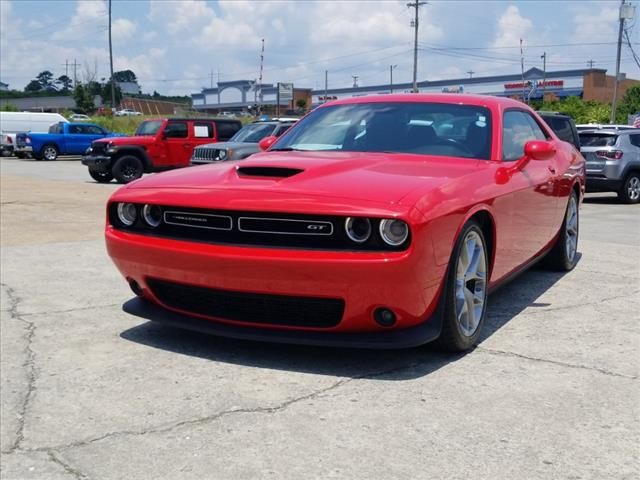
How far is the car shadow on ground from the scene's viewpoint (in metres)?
3.78

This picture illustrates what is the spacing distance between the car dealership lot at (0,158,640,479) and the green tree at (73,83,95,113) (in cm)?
8494

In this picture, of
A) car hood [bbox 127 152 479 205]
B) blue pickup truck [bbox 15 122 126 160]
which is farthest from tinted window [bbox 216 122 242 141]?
car hood [bbox 127 152 479 205]

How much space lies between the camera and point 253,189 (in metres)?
3.76

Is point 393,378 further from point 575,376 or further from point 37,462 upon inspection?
point 37,462

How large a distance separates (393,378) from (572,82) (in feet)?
237

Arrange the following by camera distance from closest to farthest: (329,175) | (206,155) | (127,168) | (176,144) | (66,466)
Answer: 1. (66,466)
2. (329,175)
3. (206,155)
4. (127,168)
5. (176,144)

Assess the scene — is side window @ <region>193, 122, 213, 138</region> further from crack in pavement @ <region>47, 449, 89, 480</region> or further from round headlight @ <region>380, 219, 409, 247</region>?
crack in pavement @ <region>47, 449, 89, 480</region>

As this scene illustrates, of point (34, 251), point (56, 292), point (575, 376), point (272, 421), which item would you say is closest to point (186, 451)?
point (272, 421)

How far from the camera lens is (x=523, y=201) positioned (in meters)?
4.90

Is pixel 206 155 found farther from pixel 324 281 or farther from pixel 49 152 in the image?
pixel 49 152

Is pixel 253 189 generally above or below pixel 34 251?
above

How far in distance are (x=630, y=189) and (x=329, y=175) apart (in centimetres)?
1228

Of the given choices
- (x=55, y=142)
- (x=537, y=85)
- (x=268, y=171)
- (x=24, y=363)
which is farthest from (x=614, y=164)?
(x=537, y=85)

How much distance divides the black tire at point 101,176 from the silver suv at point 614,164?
36.8ft
